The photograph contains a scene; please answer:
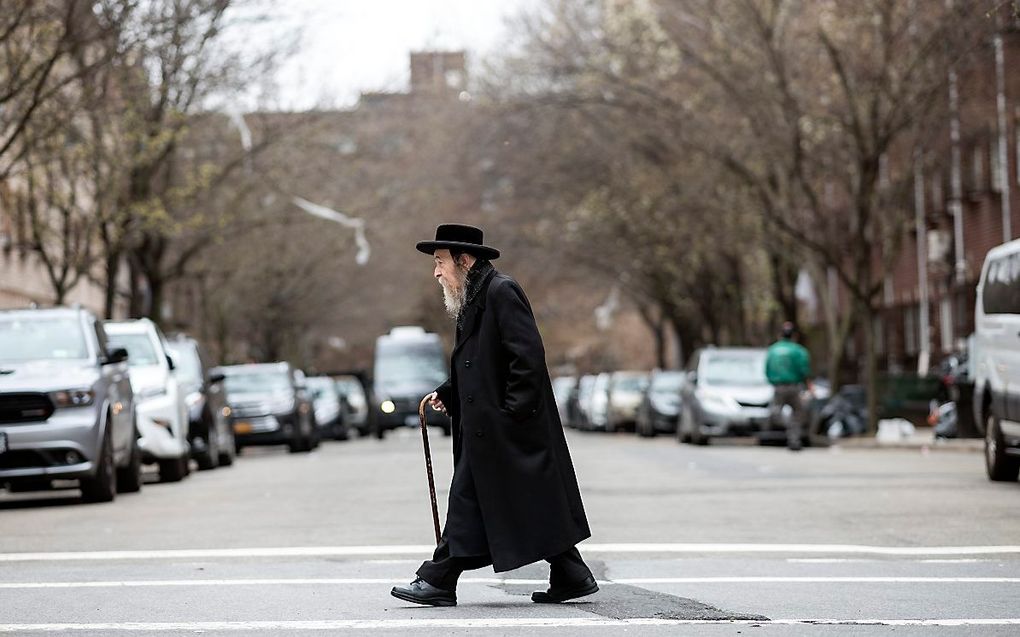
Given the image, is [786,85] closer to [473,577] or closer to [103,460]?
[103,460]

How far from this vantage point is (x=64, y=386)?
18.8m

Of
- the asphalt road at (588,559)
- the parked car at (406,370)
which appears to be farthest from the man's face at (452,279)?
the parked car at (406,370)

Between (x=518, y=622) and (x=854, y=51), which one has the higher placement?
(x=854, y=51)

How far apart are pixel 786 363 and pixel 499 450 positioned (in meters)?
20.9

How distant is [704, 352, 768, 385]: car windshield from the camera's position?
3403cm

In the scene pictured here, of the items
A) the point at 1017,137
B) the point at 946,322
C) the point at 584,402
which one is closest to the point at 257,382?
the point at 1017,137

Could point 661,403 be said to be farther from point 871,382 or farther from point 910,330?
point 910,330

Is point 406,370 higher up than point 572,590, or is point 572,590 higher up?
point 406,370

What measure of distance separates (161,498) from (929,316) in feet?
97.3

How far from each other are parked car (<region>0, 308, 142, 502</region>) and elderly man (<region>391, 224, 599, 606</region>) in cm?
974

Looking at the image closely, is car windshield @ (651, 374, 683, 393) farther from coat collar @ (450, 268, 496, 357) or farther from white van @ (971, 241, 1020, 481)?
coat collar @ (450, 268, 496, 357)

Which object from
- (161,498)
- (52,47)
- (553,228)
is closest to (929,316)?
(553,228)

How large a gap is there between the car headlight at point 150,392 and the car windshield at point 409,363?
29.6 m

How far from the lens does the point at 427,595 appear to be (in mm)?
9391
